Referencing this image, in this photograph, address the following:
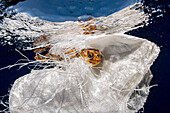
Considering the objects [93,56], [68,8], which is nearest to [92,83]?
[93,56]

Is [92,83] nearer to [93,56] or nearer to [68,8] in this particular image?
[93,56]

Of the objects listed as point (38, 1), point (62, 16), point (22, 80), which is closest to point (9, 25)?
point (38, 1)

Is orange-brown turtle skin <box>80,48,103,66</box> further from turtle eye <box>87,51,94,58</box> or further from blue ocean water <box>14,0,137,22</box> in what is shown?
blue ocean water <box>14,0,137,22</box>

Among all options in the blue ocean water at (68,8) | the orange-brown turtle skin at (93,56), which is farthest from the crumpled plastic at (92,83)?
the blue ocean water at (68,8)

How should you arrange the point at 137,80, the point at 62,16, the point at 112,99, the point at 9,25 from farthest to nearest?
the point at 9,25 < the point at 62,16 < the point at 137,80 < the point at 112,99

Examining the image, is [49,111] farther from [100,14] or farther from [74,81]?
[100,14]

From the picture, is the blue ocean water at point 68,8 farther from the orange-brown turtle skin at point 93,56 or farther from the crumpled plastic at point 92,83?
the orange-brown turtle skin at point 93,56
